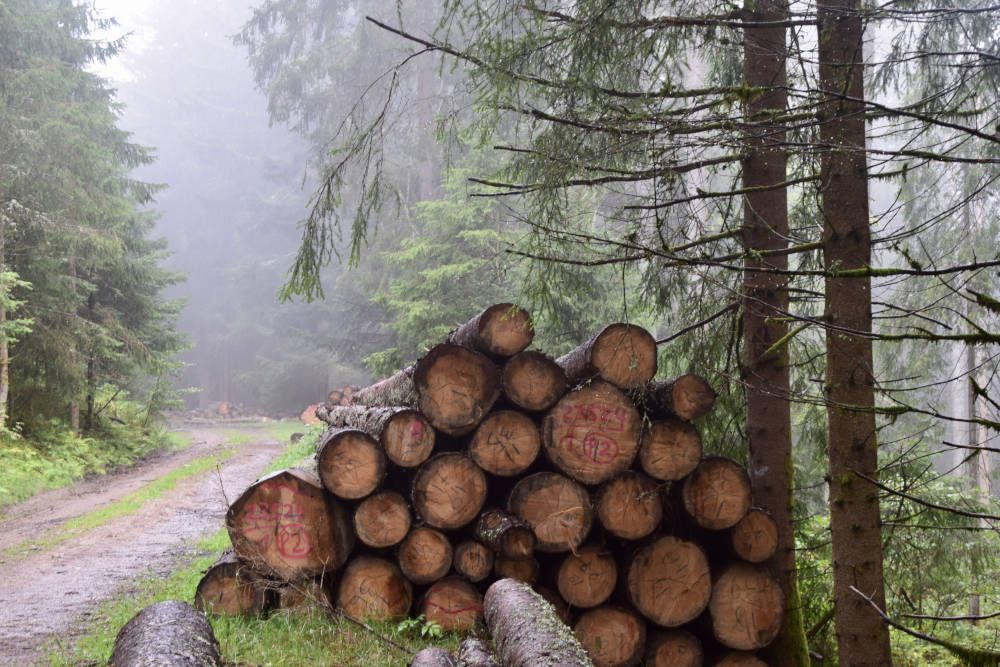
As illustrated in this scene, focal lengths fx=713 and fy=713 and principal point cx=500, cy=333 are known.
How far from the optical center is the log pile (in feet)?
16.8

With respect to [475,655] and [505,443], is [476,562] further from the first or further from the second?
[475,655]

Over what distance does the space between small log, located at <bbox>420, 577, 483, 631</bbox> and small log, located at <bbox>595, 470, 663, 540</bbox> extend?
42.7 inches

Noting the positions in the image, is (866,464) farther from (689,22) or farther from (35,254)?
(35,254)

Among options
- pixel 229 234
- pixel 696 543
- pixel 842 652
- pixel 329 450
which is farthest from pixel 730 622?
pixel 229 234

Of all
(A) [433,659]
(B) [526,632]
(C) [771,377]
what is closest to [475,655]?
(A) [433,659]

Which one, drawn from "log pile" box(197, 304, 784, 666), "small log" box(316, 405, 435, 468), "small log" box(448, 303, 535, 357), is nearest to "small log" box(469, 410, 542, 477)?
"log pile" box(197, 304, 784, 666)

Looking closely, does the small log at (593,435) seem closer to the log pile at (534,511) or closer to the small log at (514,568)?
the log pile at (534,511)

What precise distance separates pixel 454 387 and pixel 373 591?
5.19ft

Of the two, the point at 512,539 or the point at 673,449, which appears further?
the point at 673,449

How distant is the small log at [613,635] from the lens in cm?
516

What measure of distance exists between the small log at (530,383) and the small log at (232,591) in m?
2.27

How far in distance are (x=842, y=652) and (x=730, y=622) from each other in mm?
1367

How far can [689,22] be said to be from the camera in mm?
4480

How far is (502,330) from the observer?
5176mm
